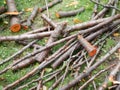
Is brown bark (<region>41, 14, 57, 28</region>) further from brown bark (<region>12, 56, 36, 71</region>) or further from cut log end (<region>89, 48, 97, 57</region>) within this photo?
cut log end (<region>89, 48, 97, 57</region>)

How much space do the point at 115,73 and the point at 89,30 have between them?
1375 millimetres

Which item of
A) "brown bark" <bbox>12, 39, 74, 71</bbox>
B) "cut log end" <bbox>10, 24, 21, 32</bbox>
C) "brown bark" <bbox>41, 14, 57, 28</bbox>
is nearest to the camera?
"brown bark" <bbox>12, 39, 74, 71</bbox>

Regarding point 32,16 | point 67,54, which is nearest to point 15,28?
point 32,16

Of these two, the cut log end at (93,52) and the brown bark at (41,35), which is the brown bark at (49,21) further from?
the cut log end at (93,52)

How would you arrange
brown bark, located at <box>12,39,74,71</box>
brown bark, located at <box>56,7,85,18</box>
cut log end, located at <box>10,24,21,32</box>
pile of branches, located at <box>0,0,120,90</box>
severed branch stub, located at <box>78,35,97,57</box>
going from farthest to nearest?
brown bark, located at <box>56,7,85,18</box>, cut log end, located at <box>10,24,21,32</box>, brown bark, located at <box>12,39,74,71</box>, severed branch stub, located at <box>78,35,97,57</box>, pile of branches, located at <box>0,0,120,90</box>

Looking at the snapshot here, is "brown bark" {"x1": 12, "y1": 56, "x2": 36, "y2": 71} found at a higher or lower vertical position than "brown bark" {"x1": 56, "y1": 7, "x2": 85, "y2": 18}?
lower

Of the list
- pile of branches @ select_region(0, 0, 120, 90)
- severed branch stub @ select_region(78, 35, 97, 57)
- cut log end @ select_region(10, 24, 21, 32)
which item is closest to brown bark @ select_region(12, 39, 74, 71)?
pile of branches @ select_region(0, 0, 120, 90)

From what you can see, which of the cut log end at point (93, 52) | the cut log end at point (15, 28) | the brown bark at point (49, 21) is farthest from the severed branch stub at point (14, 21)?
the cut log end at point (93, 52)

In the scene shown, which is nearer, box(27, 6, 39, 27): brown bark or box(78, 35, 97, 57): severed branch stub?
box(78, 35, 97, 57): severed branch stub

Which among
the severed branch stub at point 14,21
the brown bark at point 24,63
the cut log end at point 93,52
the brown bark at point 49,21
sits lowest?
the cut log end at point 93,52

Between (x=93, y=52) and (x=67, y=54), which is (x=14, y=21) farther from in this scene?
(x=93, y=52)

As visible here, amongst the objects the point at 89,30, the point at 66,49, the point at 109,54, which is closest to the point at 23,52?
the point at 66,49

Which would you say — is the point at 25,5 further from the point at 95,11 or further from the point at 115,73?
the point at 115,73

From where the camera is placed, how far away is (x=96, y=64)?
548 cm
